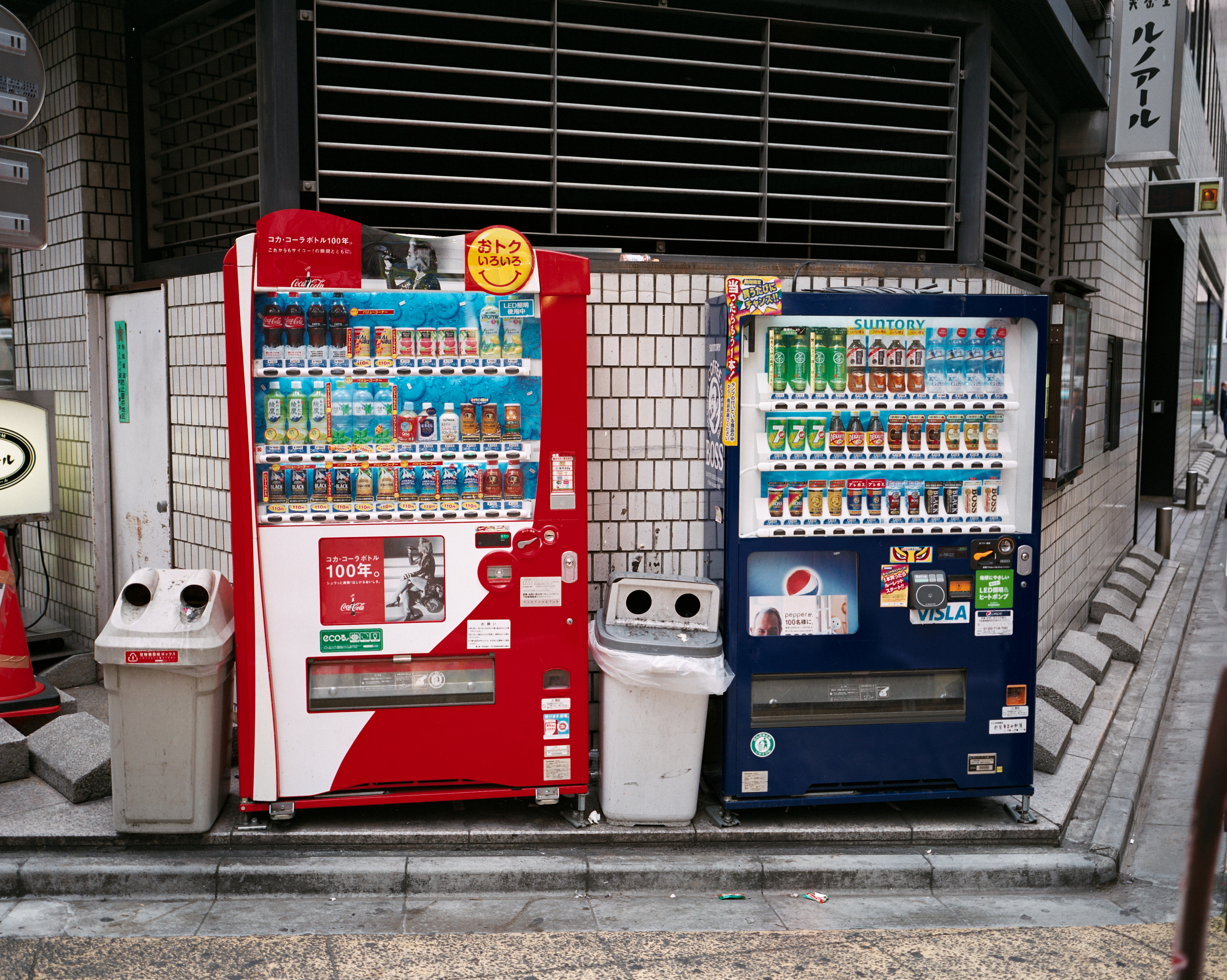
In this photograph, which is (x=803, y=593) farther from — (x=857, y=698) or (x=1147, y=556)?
(x=1147, y=556)

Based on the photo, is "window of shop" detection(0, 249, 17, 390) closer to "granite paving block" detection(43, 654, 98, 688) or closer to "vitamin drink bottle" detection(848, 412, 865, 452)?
"granite paving block" detection(43, 654, 98, 688)

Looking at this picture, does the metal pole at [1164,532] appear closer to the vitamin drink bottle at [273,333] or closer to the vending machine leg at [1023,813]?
the vending machine leg at [1023,813]

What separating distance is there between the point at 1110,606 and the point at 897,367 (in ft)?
19.4

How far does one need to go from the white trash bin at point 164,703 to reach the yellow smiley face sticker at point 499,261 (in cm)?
196

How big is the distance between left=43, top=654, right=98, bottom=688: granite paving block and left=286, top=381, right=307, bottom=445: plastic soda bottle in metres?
3.48

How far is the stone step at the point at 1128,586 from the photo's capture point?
10242 mm

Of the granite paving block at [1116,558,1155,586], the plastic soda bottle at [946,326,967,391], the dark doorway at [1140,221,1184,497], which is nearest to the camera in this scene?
the plastic soda bottle at [946,326,967,391]

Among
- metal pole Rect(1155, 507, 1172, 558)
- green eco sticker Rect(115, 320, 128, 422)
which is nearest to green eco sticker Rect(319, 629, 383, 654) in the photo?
green eco sticker Rect(115, 320, 128, 422)

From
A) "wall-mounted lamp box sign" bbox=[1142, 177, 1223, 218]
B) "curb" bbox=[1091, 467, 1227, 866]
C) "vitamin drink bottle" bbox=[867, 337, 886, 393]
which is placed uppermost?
"wall-mounted lamp box sign" bbox=[1142, 177, 1223, 218]

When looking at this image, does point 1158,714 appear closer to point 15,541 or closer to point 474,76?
point 474,76

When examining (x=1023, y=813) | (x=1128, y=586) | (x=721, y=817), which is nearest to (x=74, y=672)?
(x=721, y=817)

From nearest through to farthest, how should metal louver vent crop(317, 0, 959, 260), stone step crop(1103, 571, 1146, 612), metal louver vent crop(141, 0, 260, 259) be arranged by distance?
1. metal louver vent crop(317, 0, 959, 260)
2. metal louver vent crop(141, 0, 260, 259)
3. stone step crop(1103, 571, 1146, 612)

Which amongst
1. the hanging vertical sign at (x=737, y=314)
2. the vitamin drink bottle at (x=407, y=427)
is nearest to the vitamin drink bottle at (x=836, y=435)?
the hanging vertical sign at (x=737, y=314)

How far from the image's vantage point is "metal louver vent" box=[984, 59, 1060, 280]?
22.2 ft
